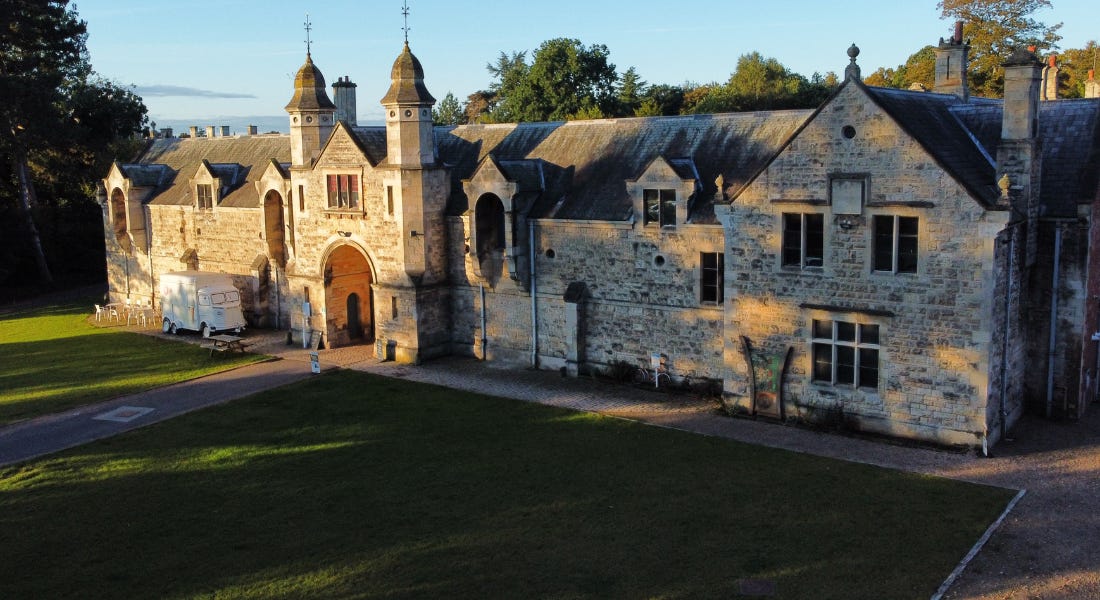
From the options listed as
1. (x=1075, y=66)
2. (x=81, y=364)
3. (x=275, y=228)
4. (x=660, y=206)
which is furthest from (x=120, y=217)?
(x=1075, y=66)

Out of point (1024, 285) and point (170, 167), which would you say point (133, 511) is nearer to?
point (1024, 285)

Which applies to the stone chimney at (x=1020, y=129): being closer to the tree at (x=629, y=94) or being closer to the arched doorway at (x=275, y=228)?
the arched doorway at (x=275, y=228)

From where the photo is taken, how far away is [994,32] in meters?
55.6

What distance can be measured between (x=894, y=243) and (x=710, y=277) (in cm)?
586

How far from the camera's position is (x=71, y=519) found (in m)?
18.2

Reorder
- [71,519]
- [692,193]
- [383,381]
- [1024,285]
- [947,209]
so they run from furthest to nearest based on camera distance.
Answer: [383,381] → [692,193] → [1024,285] → [947,209] → [71,519]

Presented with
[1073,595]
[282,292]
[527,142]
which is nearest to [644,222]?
[527,142]

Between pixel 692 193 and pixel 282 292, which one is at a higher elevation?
pixel 692 193

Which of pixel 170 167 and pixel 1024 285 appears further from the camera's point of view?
pixel 170 167

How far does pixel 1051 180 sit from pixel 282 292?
2872cm

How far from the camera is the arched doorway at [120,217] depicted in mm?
44438

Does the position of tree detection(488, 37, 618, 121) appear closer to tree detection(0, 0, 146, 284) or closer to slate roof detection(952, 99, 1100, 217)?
tree detection(0, 0, 146, 284)

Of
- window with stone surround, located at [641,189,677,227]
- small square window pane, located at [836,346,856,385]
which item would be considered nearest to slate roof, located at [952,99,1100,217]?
small square window pane, located at [836,346,856,385]

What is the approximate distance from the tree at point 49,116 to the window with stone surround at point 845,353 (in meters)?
41.7
